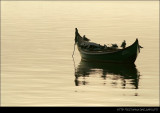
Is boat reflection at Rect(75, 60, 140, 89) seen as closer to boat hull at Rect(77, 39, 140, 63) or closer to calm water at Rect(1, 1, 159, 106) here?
calm water at Rect(1, 1, 159, 106)

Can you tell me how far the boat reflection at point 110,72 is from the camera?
2130 inches

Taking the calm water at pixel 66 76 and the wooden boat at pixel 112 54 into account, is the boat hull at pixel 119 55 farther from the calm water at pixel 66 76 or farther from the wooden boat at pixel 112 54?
the calm water at pixel 66 76

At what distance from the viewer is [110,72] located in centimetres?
5944

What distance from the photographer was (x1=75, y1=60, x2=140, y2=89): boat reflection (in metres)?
54.1

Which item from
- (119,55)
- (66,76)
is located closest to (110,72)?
(119,55)

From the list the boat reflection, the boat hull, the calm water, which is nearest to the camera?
the calm water

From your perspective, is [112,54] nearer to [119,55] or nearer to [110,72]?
[119,55]

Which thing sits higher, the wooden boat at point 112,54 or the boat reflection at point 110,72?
the wooden boat at point 112,54

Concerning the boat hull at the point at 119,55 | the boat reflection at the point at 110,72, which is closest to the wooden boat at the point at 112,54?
the boat hull at the point at 119,55

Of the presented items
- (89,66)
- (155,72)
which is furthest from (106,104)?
(89,66)

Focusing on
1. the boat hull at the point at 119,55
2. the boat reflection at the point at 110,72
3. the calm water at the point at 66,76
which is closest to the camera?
the calm water at the point at 66,76

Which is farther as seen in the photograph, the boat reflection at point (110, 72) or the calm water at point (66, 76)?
the boat reflection at point (110, 72)

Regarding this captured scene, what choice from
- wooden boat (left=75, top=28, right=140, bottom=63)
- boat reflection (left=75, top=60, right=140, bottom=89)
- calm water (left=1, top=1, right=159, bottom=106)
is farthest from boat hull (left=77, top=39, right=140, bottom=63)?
calm water (left=1, top=1, right=159, bottom=106)

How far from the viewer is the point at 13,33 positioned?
98188mm
